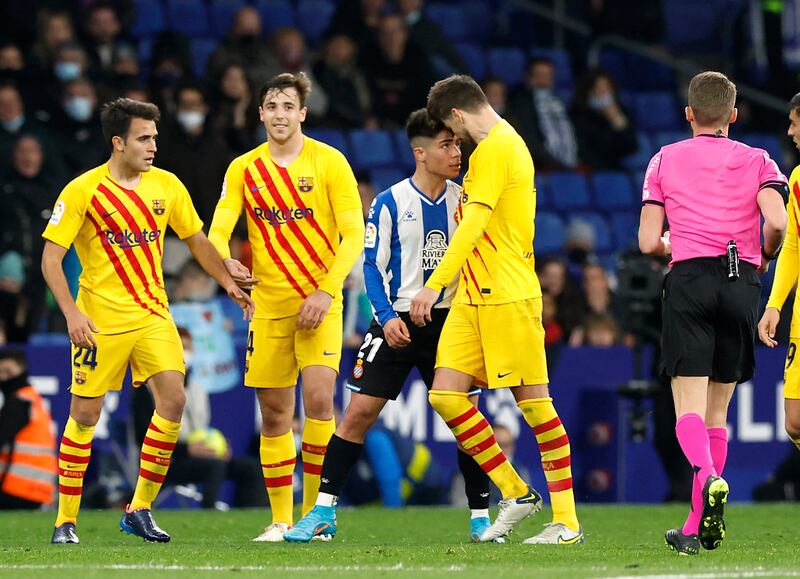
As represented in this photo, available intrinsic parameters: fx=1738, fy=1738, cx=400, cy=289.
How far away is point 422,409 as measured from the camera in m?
13.1

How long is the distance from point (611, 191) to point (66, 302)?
9.72 meters

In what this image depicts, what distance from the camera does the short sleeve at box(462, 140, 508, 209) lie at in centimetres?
821

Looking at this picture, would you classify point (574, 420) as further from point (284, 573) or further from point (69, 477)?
point (284, 573)

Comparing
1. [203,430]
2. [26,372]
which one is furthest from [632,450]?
[26,372]

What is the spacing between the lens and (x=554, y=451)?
8477mm

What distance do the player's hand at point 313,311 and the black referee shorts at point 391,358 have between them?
275 mm

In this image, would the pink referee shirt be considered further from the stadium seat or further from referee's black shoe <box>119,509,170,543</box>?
the stadium seat

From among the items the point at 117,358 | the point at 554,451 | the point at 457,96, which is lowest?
the point at 554,451

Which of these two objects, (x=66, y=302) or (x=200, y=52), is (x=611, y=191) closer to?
(x=200, y=52)

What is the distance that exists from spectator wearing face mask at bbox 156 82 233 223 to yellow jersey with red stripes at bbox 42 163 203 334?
199 inches

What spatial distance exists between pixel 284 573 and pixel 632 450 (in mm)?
6950

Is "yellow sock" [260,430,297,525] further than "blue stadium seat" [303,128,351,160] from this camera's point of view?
No

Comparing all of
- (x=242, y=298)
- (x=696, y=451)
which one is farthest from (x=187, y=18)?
(x=696, y=451)

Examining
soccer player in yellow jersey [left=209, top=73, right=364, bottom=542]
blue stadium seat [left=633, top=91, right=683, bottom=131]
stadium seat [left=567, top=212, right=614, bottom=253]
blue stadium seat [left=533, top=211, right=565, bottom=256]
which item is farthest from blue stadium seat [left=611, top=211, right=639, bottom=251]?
soccer player in yellow jersey [left=209, top=73, right=364, bottom=542]
